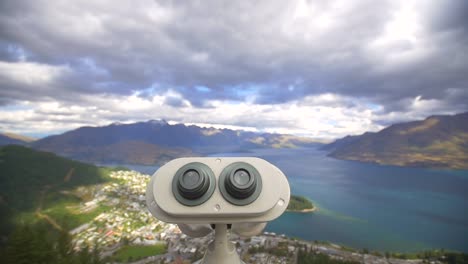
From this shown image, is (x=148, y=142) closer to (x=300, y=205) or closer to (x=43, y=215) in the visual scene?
(x=43, y=215)

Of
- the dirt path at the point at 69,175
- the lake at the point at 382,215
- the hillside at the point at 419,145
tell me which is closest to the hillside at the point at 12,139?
the dirt path at the point at 69,175

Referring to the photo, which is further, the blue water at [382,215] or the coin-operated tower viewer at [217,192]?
the blue water at [382,215]

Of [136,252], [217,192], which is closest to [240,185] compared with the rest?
[217,192]

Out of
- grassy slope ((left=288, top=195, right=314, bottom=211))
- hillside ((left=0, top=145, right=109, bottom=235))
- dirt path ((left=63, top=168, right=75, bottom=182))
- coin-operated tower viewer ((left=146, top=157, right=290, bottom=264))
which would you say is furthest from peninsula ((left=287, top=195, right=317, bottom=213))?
dirt path ((left=63, top=168, right=75, bottom=182))

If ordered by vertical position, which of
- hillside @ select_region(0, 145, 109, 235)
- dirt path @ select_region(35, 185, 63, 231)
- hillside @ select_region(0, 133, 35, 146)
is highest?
hillside @ select_region(0, 133, 35, 146)

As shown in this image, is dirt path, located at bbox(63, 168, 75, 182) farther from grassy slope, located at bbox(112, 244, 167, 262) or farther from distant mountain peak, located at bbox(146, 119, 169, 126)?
distant mountain peak, located at bbox(146, 119, 169, 126)

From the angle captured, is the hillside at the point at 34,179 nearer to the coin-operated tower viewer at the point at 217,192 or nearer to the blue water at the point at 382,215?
the blue water at the point at 382,215
